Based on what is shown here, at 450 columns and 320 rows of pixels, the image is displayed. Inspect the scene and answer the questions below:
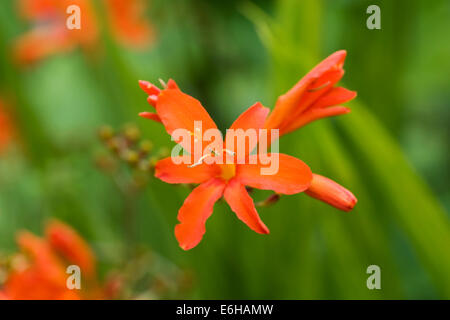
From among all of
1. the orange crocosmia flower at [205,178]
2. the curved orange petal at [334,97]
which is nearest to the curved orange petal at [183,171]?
the orange crocosmia flower at [205,178]

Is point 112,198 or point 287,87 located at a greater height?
point 287,87

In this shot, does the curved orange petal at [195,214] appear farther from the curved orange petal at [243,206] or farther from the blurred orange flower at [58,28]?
the blurred orange flower at [58,28]

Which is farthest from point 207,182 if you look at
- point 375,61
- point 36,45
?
point 36,45

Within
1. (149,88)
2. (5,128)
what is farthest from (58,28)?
(149,88)

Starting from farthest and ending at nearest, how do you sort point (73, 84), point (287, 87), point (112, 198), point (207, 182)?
point (73, 84), point (112, 198), point (287, 87), point (207, 182)

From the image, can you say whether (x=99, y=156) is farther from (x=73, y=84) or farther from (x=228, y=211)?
(x=73, y=84)
